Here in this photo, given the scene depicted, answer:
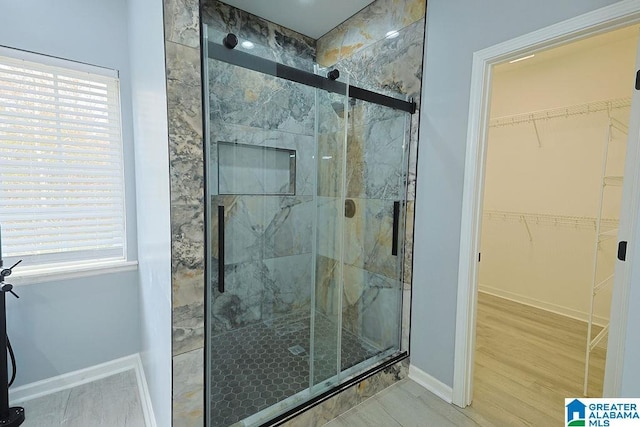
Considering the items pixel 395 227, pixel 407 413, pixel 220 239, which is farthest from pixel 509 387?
pixel 220 239

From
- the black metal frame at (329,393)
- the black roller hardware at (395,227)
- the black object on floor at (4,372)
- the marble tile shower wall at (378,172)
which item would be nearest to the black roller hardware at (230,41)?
the marble tile shower wall at (378,172)

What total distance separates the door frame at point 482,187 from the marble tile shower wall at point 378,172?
1.38 feet

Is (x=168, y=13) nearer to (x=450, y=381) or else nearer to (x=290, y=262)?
(x=290, y=262)

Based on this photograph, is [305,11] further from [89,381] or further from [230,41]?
[89,381]

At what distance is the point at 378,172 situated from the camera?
92.4 inches

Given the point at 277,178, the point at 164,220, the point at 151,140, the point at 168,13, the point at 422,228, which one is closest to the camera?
the point at 168,13

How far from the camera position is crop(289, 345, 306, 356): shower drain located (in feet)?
7.23

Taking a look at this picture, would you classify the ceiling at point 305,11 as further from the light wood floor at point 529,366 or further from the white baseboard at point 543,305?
the white baseboard at point 543,305

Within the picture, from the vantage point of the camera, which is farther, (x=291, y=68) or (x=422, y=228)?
(x=422, y=228)

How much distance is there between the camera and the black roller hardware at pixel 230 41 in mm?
1321

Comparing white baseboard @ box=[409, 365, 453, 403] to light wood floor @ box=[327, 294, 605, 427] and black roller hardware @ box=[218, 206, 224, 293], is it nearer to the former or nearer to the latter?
light wood floor @ box=[327, 294, 605, 427]

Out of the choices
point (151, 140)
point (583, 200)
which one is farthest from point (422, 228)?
point (583, 200)

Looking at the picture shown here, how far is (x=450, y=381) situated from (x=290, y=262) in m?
1.50

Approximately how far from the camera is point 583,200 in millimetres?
3193
